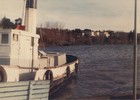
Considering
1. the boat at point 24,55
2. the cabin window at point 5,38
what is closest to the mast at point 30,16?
the boat at point 24,55

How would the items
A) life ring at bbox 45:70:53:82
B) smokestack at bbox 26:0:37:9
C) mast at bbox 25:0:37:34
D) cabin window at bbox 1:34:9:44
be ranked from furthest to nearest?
smokestack at bbox 26:0:37:9 → life ring at bbox 45:70:53:82 → mast at bbox 25:0:37:34 → cabin window at bbox 1:34:9:44

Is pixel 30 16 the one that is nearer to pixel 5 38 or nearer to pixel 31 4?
pixel 31 4

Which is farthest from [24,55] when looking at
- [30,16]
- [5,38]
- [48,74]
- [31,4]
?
[31,4]

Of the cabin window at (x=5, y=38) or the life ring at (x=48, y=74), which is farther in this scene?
the life ring at (x=48, y=74)

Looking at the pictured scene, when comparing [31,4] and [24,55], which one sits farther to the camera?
[31,4]

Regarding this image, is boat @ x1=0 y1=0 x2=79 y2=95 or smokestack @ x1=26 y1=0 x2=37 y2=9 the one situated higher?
smokestack @ x1=26 y1=0 x2=37 y2=9

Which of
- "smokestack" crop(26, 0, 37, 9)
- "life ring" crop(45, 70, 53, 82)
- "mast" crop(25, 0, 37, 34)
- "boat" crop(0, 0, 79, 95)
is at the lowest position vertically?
"life ring" crop(45, 70, 53, 82)

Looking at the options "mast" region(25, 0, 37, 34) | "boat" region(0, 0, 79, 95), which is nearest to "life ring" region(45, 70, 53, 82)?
"boat" region(0, 0, 79, 95)

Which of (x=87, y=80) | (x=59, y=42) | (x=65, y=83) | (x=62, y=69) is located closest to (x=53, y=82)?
(x=62, y=69)

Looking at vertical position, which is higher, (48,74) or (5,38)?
(5,38)

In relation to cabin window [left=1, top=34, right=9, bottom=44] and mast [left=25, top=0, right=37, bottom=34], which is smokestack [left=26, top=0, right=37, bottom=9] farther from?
cabin window [left=1, top=34, right=9, bottom=44]

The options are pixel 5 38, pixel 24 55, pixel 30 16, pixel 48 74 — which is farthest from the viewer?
pixel 48 74

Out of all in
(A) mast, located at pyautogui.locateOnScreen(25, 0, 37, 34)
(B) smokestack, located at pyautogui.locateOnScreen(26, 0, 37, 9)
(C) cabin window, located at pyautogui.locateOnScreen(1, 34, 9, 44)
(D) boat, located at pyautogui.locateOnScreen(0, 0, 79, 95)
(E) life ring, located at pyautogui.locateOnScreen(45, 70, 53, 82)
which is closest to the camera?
(D) boat, located at pyautogui.locateOnScreen(0, 0, 79, 95)

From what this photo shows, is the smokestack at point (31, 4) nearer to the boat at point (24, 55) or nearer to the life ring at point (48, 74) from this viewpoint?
the boat at point (24, 55)
